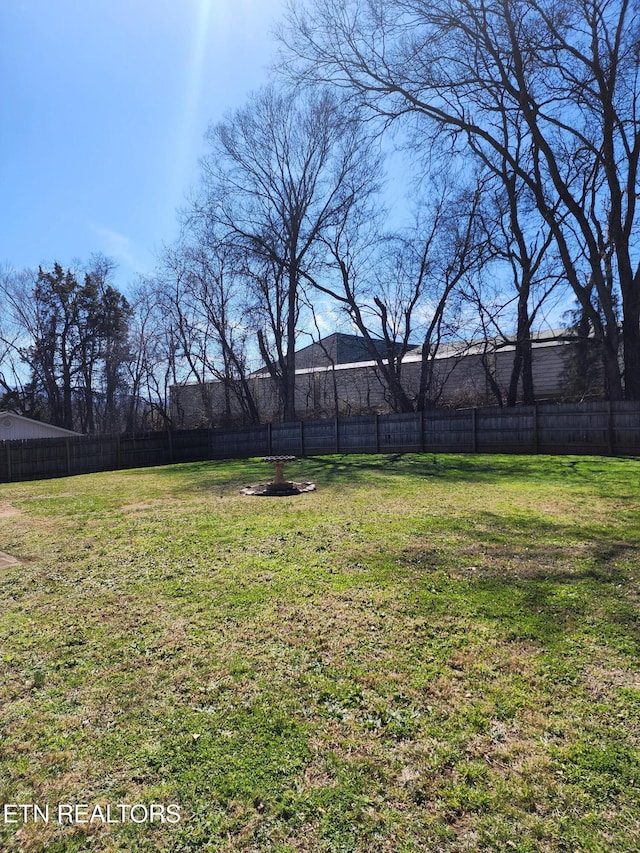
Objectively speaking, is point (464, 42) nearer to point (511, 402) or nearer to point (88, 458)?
point (511, 402)

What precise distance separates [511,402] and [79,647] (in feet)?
56.6

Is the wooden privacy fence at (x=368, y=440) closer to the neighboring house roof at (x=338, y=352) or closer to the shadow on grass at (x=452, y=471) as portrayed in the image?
the shadow on grass at (x=452, y=471)

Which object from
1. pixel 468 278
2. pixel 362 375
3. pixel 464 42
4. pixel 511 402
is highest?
pixel 464 42

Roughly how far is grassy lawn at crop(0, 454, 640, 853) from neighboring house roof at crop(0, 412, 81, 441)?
19029mm

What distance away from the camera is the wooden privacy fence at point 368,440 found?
1271 centimetres

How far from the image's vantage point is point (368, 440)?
16.6 meters

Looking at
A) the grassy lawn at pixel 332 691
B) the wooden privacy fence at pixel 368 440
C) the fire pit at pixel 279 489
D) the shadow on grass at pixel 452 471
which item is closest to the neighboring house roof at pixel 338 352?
the wooden privacy fence at pixel 368 440

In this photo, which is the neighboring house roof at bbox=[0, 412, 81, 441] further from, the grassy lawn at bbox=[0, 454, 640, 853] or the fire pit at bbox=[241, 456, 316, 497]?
the grassy lawn at bbox=[0, 454, 640, 853]

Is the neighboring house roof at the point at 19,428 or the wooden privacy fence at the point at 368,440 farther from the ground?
the neighboring house roof at the point at 19,428

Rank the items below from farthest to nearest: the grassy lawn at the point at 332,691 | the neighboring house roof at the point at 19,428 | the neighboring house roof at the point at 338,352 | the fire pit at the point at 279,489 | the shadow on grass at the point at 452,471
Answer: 1. the neighboring house roof at the point at 338,352
2. the neighboring house roof at the point at 19,428
3. the shadow on grass at the point at 452,471
4. the fire pit at the point at 279,489
5. the grassy lawn at the point at 332,691

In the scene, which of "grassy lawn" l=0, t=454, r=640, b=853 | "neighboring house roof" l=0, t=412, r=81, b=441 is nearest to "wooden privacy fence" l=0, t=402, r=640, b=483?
"neighboring house roof" l=0, t=412, r=81, b=441

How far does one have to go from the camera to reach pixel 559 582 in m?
3.38

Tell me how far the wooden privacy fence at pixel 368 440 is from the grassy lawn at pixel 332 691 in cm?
889

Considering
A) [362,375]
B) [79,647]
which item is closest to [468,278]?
[362,375]
